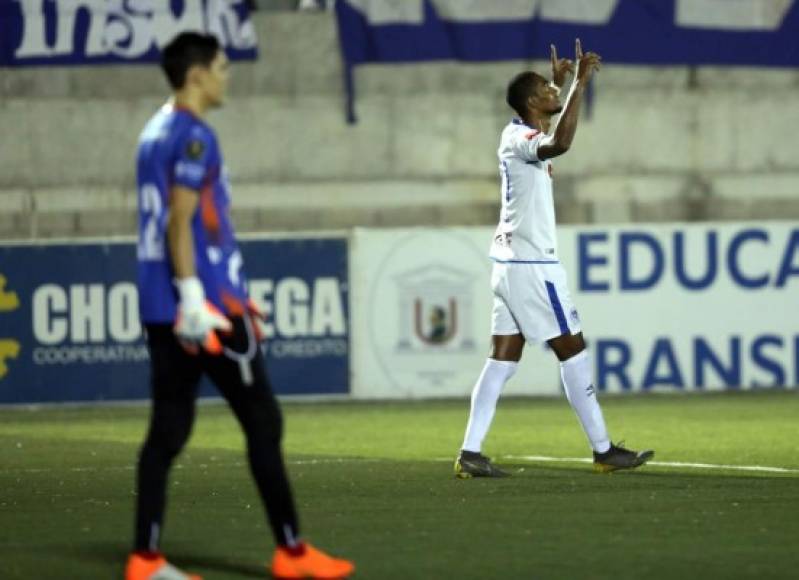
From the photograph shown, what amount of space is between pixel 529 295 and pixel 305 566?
412 centimetres

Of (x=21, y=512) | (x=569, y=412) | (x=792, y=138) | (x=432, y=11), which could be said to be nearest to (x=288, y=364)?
(x=569, y=412)

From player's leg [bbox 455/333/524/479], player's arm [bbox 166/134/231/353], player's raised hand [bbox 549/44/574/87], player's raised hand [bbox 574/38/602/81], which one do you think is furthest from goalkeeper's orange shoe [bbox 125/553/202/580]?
player's raised hand [bbox 549/44/574/87]

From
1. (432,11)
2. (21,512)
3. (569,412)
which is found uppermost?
(432,11)

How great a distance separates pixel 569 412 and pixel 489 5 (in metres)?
6.87

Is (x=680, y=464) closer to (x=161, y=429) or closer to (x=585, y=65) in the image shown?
(x=585, y=65)

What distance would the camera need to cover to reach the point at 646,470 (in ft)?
35.4

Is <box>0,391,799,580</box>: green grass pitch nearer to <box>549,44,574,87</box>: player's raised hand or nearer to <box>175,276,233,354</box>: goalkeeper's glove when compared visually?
<box>175,276,233,354</box>: goalkeeper's glove

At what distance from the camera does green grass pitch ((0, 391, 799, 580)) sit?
7223mm

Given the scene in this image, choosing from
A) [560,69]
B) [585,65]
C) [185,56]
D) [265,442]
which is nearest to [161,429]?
[265,442]

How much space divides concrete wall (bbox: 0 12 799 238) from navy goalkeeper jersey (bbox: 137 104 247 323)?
14.4 m

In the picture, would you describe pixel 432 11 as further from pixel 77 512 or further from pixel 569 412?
A: pixel 77 512

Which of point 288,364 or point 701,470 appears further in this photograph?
point 288,364

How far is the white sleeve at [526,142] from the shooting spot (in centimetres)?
1034

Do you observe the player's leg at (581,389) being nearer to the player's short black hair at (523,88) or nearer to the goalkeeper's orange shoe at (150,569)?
the player's short black hair at (523,88)
